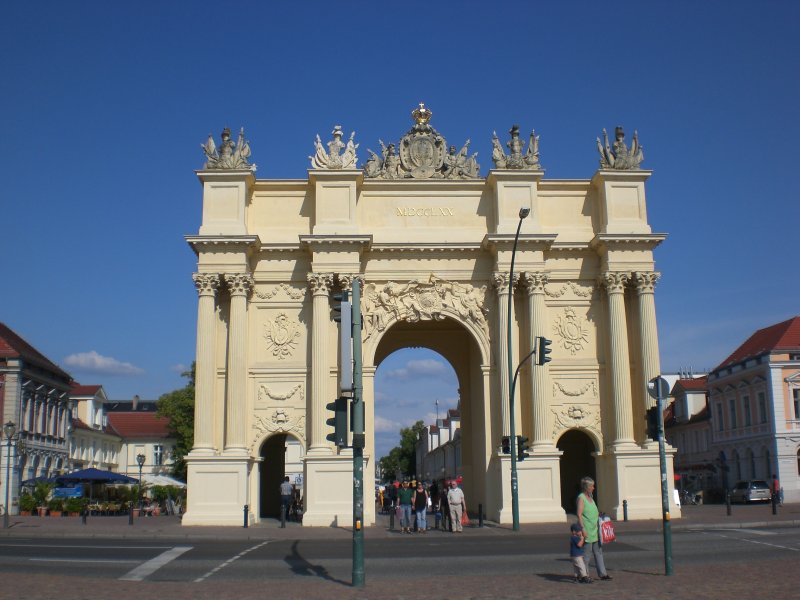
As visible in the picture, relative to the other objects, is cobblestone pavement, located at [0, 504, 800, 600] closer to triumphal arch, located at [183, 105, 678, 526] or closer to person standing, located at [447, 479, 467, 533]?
person standing, located at [447, 479, 467, 533]

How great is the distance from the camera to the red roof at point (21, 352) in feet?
172

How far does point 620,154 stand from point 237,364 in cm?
1765

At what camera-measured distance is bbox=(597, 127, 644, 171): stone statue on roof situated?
36500 mm

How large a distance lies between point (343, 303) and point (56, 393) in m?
49.2

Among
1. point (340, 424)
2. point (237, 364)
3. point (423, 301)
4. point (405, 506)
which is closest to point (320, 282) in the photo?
point (423, 301)

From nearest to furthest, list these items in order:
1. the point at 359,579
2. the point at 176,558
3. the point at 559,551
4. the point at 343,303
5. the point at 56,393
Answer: the point at 359,579
the point at 343,303
the point at 176,558
the point at 559,551
the point at 56,393

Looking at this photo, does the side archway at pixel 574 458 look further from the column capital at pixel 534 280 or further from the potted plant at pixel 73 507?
the potted plant at pixel 73 507

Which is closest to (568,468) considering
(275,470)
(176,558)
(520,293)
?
(520,293)

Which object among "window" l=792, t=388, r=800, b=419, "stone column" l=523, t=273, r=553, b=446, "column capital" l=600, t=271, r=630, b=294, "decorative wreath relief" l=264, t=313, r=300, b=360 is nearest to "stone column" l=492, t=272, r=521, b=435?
"stone column" l=523, t=273, r=553, b=446

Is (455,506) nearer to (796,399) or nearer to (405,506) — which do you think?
(405,506)

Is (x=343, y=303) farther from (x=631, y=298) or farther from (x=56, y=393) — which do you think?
(x=56, y=393)

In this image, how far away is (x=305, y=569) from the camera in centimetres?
1755

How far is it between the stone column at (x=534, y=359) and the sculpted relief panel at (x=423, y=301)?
187 centimetres

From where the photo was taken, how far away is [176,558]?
19500mm
